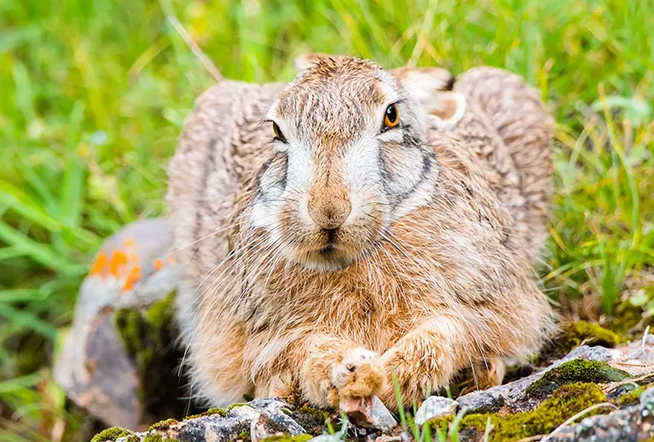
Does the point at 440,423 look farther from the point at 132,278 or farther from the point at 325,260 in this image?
the point at 132,278

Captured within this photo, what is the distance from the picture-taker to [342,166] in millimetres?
3428

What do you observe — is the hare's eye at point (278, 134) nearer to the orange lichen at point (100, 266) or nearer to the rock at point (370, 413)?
the rock at point (370, 413)

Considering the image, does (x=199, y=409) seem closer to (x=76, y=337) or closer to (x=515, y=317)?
(x=76, y=337)

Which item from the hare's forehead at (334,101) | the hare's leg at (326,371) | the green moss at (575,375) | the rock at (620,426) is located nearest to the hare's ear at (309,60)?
the hare's forehead at (334,101)

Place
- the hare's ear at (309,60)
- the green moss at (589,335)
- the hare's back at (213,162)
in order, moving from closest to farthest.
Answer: the hare's ear at (309,60) → the green moss at (589,335) → the hare's back at (213,162)

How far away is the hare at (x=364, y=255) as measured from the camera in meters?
3.47

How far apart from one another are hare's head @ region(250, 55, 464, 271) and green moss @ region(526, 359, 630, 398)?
2.57 feet

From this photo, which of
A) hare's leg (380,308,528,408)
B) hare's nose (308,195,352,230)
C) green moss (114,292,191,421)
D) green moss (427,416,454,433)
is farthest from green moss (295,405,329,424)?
green moss (114,292,191,421)

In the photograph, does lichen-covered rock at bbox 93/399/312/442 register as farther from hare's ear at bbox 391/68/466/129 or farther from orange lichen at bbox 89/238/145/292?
orange lichen at bbox 89/238/145/292

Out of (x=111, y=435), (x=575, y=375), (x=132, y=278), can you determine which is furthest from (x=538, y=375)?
(x=132, y=278)

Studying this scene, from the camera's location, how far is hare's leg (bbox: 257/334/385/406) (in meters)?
3.35

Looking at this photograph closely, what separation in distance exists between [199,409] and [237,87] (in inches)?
74.7

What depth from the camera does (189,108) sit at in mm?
6262

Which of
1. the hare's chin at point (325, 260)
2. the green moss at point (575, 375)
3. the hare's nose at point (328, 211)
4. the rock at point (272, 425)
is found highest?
the hare's nose at point (328, 211)
